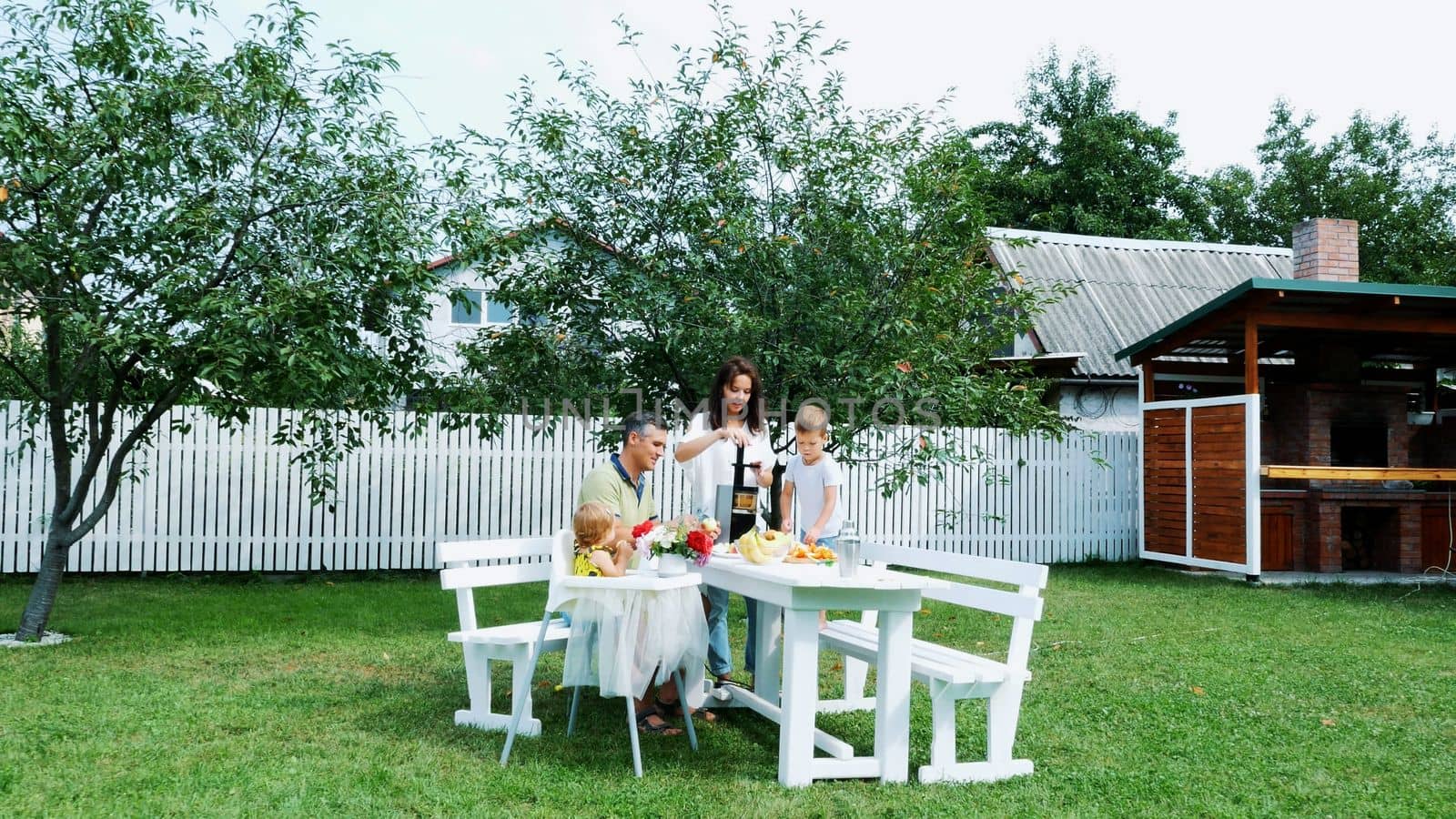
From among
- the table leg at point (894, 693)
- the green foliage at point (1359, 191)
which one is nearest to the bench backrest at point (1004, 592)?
the table leg at point (894, 693)

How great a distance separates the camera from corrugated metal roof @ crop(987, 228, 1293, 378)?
1627 centimetres

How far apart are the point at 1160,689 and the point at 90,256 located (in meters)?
6.60

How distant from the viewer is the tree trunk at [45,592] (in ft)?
25.3

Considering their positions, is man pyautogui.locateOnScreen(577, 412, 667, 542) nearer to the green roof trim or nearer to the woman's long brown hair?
the woman's long brown hair

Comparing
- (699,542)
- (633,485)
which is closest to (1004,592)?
(699,542)

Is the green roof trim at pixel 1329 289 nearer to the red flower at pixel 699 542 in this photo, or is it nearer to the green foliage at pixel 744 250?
the green foliage at pixel 744 250

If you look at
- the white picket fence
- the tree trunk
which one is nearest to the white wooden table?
the tree trunk

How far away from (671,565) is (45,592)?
5.07 m

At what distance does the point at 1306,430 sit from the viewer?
1340 cm

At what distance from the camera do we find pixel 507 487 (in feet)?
39.9

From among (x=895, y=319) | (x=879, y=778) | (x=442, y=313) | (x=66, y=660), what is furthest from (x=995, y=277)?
(x=442, y=313)

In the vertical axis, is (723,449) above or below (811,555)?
above

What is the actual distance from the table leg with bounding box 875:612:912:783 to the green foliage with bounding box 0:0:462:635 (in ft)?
11.9

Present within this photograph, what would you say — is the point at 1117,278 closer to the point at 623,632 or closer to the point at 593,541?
the point at 593,541
